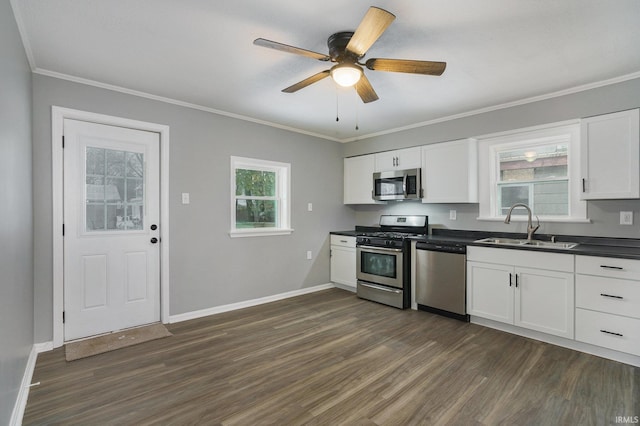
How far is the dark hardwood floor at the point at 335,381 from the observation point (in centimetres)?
194

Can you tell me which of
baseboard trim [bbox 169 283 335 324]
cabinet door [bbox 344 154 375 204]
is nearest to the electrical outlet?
cabinet door [bbox 344 154 375 204]

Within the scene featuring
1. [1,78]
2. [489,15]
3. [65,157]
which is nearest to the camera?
[1,78]

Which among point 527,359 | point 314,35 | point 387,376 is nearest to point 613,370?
point 527,359

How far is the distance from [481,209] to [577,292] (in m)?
1.40

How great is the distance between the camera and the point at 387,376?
93.7 inches

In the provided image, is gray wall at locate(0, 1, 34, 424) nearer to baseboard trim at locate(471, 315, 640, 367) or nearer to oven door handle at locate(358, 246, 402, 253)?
oven door handle at locate(358, 246, 402, 253)

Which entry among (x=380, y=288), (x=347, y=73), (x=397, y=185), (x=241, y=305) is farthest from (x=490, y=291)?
(x=241, y=305)

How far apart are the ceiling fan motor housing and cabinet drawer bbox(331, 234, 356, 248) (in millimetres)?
2910

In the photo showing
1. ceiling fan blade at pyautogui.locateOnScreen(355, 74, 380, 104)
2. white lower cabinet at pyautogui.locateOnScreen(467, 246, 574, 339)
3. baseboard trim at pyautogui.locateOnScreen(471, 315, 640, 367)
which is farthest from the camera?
white lower cabinet at pyautogui.locateOnScreen(467, 246, 574, 339)

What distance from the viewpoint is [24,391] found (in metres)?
2.11

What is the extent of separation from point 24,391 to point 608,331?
4387mm

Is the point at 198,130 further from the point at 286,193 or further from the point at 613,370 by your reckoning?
the point at 613,370

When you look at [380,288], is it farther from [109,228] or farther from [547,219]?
[109,228]

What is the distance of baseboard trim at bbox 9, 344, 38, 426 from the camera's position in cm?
183
